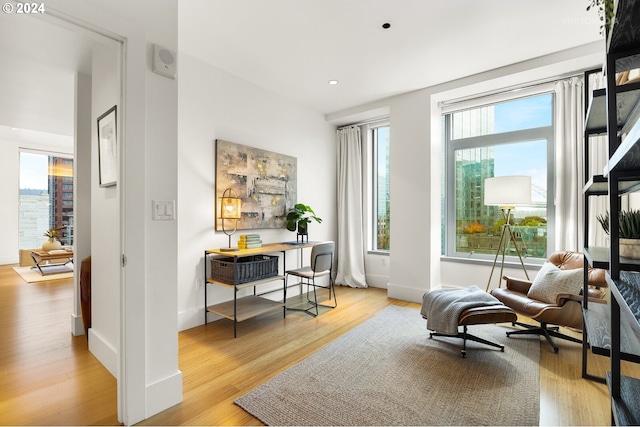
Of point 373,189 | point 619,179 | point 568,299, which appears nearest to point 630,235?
point 619,179

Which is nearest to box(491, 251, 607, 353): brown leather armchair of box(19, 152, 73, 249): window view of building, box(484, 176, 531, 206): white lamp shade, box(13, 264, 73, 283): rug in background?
box(484, 176, 531, 206): white lamp shade

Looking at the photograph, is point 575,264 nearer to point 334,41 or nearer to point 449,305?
point 449,305

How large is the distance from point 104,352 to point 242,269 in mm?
1269

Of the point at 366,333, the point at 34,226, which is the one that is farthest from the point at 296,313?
the point at 34,226

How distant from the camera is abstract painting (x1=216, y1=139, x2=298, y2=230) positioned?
3.60m

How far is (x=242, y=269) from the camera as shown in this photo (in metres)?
3.18

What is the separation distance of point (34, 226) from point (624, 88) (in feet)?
31.5

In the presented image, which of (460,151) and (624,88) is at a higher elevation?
(460,151)

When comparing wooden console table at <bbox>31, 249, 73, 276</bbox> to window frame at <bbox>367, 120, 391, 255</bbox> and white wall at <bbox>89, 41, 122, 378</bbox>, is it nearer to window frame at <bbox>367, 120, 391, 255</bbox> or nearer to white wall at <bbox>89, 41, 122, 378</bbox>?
white wall at <bbox>89, 41, 122, 378</bbox>

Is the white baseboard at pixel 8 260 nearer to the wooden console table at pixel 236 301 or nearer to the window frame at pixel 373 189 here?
the wooden console table at pixel 236 301

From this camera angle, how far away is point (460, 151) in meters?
4.49

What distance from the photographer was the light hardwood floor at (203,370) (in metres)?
1.84

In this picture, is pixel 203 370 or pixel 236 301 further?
pixel 236 301

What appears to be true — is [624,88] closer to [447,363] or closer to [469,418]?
[469,418]
